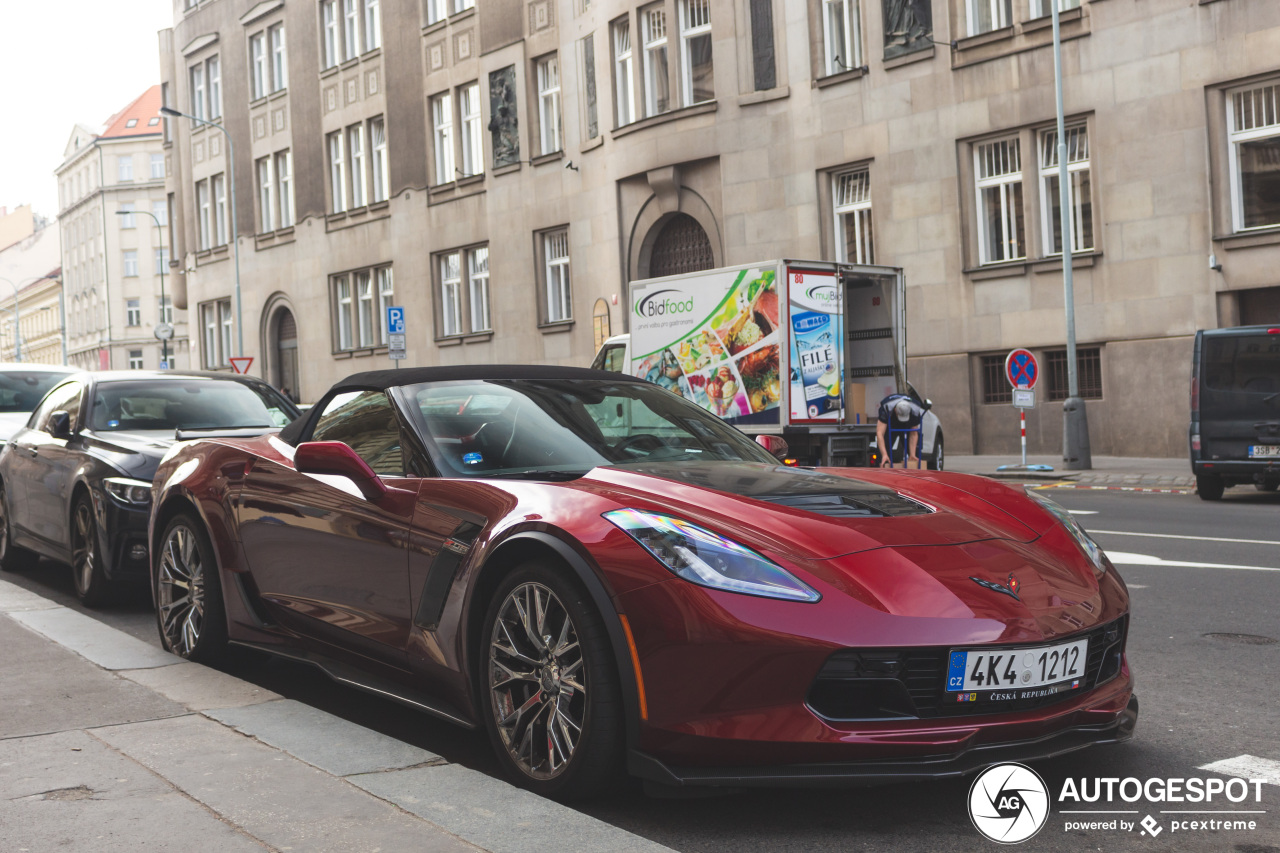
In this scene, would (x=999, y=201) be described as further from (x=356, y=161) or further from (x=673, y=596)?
(x=356, y=161)

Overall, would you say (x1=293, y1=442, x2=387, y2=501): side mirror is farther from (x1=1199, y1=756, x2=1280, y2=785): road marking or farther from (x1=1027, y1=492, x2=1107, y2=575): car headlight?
(x1=1199, y1=756, x2=1280, y2=785): road marking

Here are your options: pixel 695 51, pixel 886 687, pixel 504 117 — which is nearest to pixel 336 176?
pixel 504 117

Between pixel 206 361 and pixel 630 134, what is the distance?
27.9m

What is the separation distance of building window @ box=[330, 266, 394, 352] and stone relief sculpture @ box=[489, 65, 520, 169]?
6534 mm

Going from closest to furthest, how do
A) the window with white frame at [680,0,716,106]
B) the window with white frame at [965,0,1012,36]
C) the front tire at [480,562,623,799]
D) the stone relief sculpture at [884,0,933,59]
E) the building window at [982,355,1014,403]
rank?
the front tire at [480,562,623,799]
the window with white frame at [965,0,1012,36]
the building window at [982,355,1014,403]
the stone relief sculpture at [884,0,933,59]
the window with white frame at [680,0,716,106]

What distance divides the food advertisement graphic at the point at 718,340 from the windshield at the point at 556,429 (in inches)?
451

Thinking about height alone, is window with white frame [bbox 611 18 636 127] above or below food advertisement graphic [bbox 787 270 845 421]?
above

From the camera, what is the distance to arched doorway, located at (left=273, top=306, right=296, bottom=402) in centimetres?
4516

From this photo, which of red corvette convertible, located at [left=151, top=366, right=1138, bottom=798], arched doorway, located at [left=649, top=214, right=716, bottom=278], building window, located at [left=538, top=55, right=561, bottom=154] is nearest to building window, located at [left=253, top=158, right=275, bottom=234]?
building window, located at [left=538, top=55, right=561, bottom=154]

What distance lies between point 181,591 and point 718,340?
1177cm

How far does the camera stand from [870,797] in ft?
13.5

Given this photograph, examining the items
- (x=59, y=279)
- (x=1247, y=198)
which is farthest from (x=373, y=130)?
(x=59, y=279)

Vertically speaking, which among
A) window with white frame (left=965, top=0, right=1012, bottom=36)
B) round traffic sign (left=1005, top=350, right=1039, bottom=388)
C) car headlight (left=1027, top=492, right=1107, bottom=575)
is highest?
window with white frame (left=965, top=0, right=1012, bottom=36)

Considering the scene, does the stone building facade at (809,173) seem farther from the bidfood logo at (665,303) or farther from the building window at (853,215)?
the bidfood logo at (665,303)
